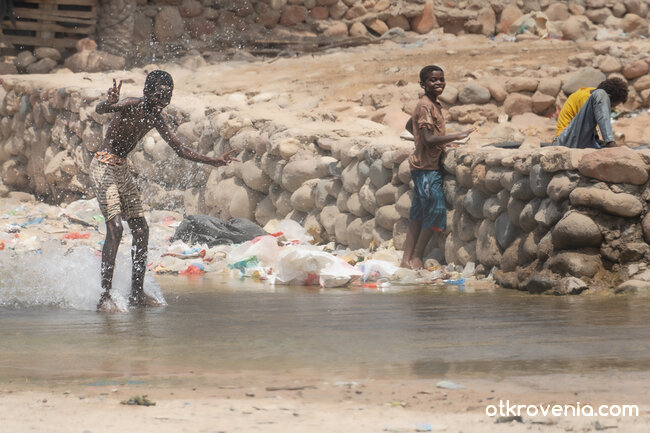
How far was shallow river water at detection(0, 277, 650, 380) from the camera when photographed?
15.5 feet

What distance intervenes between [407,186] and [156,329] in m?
3.68

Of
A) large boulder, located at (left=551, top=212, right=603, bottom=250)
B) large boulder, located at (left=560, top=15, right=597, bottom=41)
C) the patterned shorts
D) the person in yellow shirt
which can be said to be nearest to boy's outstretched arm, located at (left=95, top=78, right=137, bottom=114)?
the patterned shorts

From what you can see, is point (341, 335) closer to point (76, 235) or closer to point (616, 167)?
point (616, 167)

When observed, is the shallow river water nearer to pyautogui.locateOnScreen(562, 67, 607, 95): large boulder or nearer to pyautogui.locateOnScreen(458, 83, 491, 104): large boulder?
pyautogui.locateOnScreen(458, 83, 491, 104): large boulder

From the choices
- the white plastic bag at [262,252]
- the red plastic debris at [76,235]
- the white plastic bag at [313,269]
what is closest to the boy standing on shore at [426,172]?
the white plastic bag at [313,269]

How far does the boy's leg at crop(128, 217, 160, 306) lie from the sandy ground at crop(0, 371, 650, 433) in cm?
246

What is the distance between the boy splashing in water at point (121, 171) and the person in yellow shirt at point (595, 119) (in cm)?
313

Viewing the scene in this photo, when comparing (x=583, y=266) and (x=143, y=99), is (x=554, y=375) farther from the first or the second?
(x=143, y=99)

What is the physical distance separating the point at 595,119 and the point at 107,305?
3.81 m

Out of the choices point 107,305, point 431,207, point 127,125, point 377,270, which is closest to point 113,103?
point 127,125

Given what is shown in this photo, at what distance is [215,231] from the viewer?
10.3 m

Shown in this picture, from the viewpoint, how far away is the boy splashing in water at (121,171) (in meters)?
6.68

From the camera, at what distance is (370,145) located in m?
9.62

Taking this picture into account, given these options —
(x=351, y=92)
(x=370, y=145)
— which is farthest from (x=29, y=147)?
(x=370, y=145)
